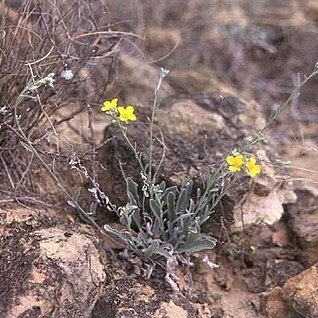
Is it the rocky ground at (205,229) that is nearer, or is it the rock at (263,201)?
the rocky ground at (205,229)

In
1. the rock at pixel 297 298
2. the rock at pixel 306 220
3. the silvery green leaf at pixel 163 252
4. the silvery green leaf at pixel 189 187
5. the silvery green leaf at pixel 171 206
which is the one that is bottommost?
the rock at pixel 306 220

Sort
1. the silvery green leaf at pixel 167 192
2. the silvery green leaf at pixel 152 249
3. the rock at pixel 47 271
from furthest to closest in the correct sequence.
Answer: the silvery green leaf at pixel 167 192 → the silvery green leaf at pixel 152 249 → the rock at pixel 47 271

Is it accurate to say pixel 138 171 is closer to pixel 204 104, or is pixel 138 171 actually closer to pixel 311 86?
pixel 204 104

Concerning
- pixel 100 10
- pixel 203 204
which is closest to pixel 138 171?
pixel 203 204

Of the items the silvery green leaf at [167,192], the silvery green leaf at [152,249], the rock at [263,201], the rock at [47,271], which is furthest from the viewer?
the rock at [263,201]

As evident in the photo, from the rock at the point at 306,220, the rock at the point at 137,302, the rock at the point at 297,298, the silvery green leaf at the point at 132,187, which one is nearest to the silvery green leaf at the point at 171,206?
the silvery green leaf at the point at 132,187

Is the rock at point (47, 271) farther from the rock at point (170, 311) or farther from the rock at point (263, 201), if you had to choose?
the rock at point (263, 201)

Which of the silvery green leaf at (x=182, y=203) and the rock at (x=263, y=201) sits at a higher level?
the silvery green leaf at (x=182, y=203)

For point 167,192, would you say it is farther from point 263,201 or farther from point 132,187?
point 263,201

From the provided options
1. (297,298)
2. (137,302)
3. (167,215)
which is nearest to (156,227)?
(167,215)
